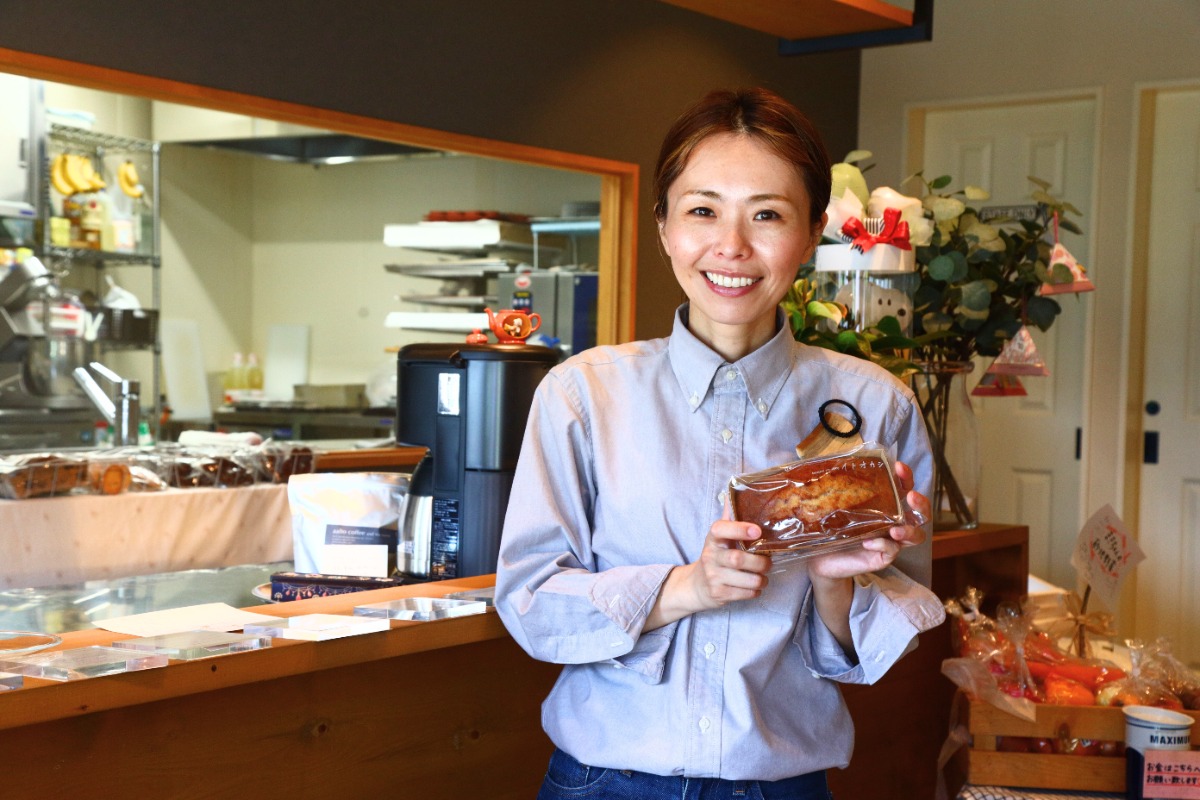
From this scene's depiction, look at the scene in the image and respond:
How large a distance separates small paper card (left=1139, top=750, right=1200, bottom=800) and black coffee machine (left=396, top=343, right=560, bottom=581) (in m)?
0.96

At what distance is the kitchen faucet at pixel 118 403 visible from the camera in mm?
4941

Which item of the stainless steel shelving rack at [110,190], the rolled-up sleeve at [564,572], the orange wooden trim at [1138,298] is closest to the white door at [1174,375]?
the orange wooden trim at [1138,298]

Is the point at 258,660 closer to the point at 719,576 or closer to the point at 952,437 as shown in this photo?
the point at 719,576

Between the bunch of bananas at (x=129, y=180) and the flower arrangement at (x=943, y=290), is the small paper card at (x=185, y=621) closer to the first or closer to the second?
the flower arrangement at (x=943, y=290)

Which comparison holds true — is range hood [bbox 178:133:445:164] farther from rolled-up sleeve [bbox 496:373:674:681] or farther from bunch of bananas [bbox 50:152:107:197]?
rolled-up sleeve [bbox 496:373:674:681]

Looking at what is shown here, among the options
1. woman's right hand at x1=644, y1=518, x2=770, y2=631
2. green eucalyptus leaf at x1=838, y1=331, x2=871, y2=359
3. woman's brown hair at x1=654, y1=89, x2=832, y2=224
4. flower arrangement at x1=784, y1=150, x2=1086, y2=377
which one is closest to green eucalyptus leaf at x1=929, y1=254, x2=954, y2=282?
flower arrangement at x1=784, y1=150, x2=1086, y2=377

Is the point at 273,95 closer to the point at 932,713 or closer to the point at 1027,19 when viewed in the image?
the point at 932,713

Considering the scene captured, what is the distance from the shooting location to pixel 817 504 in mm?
1221

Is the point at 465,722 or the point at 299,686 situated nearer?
the point at 299,686

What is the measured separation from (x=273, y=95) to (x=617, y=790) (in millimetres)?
2673

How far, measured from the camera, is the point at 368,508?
1.88 metres

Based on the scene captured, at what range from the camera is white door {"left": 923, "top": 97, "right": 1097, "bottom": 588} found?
4.78 meters

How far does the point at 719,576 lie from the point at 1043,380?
4000 millimetres

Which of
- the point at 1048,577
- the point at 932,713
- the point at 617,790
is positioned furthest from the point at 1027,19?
the point at 617,790
